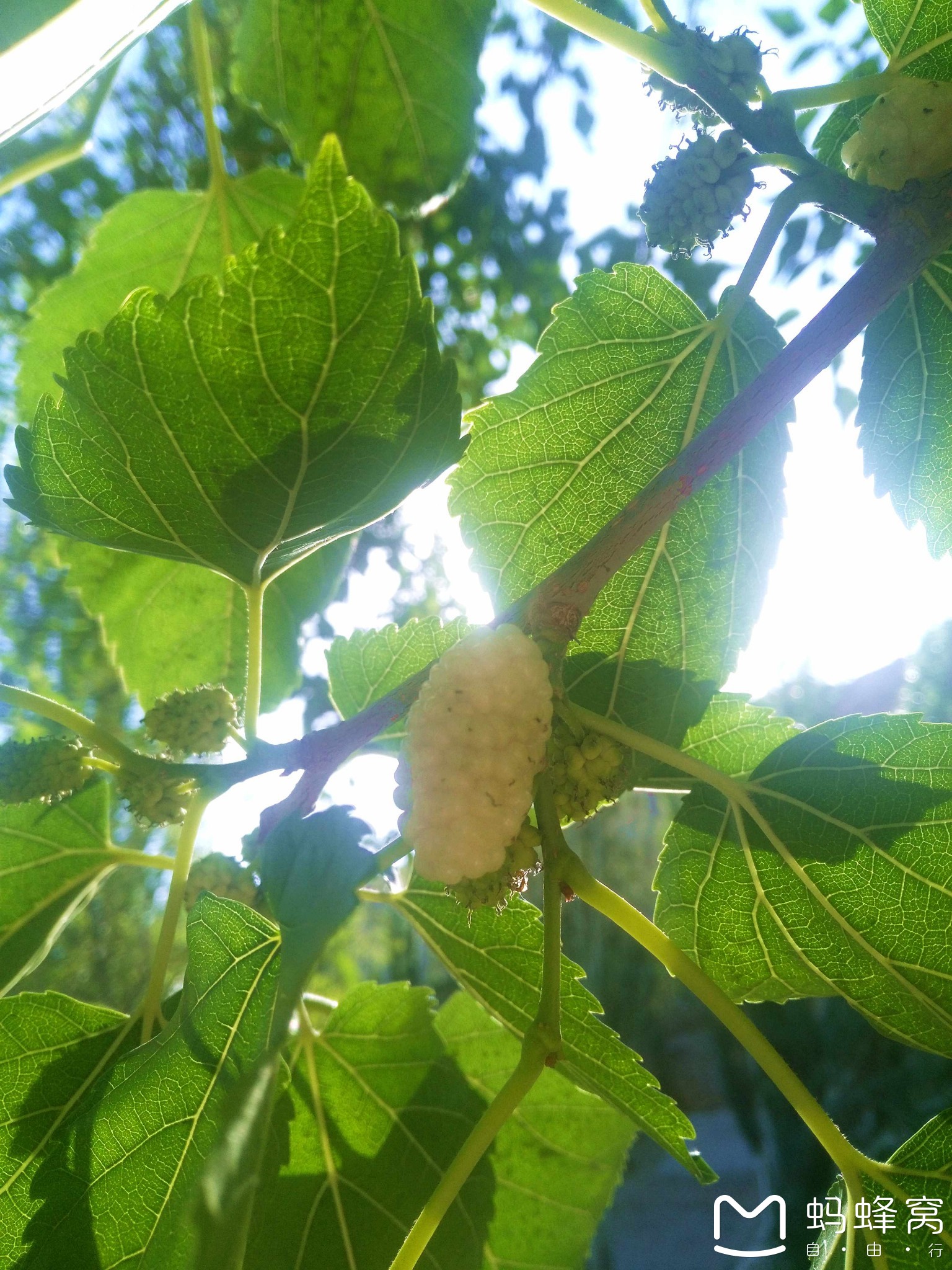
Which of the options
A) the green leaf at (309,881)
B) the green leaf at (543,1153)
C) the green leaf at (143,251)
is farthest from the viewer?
the green leaf at (143,251)

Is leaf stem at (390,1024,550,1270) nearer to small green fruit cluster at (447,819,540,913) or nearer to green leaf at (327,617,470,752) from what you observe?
small green fruit cluster at (447,819,540,913)

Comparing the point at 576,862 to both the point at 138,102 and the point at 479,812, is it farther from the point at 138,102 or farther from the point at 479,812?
the point at 138,102

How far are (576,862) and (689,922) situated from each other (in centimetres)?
14

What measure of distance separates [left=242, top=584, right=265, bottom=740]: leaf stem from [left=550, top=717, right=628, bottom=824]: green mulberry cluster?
0.51 ft

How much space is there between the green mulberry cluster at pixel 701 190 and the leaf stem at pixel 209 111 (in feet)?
1.30

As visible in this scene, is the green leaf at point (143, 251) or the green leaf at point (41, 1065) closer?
the green leaf at point (41, 1065)

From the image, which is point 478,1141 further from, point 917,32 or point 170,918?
point 917,32

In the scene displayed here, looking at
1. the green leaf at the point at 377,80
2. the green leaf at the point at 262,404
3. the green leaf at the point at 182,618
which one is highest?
the green leaf at the point at 377,80

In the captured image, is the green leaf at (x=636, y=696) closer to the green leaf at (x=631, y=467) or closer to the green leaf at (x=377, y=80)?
the green leaf at (x=631, y=467)

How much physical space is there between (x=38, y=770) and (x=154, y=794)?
0.06 meters

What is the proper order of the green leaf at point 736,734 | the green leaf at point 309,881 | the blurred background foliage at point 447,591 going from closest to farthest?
the green leaf at point 309,881 → the green leaf at point 736,734 → the blurred background foliage at point 447,591

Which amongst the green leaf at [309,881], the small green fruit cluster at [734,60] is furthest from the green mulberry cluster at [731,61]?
the green leaf at [309,881]

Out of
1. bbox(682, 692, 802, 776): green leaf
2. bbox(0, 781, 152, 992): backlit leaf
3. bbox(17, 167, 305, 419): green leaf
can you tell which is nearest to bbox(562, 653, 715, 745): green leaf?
bbox(682, 692, 802, 776): green leaf

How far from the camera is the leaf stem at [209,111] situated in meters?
0.77
